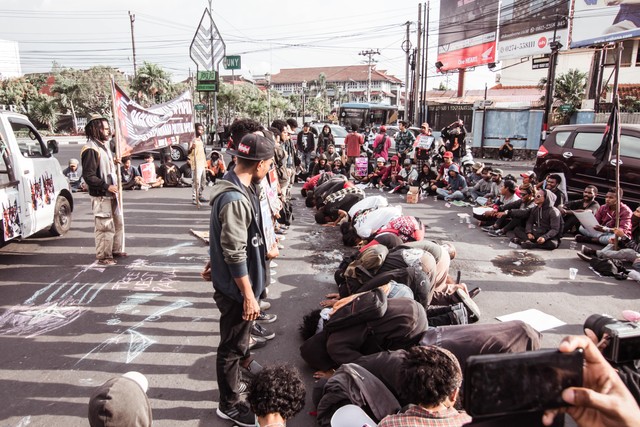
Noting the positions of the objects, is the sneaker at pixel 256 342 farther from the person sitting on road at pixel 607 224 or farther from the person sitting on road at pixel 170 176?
the person sitting on road at pixel 170 176

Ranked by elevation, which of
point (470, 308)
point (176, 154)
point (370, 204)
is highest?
point (176, 154)

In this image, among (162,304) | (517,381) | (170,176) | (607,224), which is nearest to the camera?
(517,381)

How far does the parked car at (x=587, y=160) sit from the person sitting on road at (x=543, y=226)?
1.82 meters

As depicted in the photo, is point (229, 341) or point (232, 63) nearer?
point (229, 341)

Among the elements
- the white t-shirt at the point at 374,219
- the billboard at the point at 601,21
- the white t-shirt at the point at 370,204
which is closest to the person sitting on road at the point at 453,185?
the white t-shirt at the point at 370,204

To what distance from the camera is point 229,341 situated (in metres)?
2.86

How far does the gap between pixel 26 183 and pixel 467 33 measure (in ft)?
99.0

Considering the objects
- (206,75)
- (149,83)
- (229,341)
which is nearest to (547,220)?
(229,341)

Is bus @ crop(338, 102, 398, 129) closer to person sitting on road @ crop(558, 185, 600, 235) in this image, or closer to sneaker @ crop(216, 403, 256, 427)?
person sitting on road @ crop(558, 185, 600, 235)

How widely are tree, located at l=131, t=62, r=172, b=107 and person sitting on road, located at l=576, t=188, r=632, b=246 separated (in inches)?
1194

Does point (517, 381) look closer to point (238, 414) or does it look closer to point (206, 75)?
point (238, 414)

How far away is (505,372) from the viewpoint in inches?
40.8

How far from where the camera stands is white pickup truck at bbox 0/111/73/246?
559 centimetres

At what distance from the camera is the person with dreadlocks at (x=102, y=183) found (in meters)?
5.46
